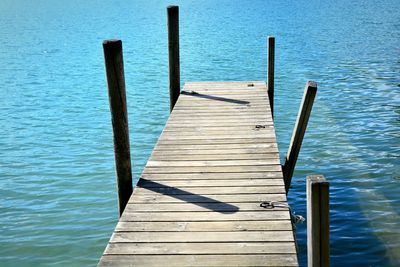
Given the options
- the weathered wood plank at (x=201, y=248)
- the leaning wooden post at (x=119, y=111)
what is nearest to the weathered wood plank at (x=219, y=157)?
the leaning wooden post at (x=119, y=111)

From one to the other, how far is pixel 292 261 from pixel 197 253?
0.82 metres

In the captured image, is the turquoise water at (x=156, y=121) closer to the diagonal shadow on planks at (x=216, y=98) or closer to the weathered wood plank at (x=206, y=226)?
the diagonal shadow on planks at (x=216, y=98)

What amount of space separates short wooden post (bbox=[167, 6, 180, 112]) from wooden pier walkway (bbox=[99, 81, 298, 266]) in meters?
1.92

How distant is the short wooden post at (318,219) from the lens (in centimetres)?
392

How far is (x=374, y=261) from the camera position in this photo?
25.3 feet

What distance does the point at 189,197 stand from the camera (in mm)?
6242

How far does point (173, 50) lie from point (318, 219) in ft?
25.4

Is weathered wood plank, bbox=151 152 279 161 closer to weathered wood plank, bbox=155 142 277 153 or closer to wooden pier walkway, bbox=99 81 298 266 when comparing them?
wooden pier walkway, bbox=99 81 298 266

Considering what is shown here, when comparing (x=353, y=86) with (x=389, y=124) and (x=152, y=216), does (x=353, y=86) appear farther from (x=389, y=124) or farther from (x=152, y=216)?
(x=152, y=216)

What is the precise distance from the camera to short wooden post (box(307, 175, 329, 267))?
392cm

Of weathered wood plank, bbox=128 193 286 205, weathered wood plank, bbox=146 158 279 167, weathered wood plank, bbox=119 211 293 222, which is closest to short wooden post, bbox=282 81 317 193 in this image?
weathered wood plank, bbox=146 158 279 167

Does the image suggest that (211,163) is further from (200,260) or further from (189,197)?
(200,260)

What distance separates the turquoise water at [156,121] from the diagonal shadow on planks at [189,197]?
6.92 feet

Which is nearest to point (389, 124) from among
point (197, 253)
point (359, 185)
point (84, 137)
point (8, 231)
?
point (359, 185)
